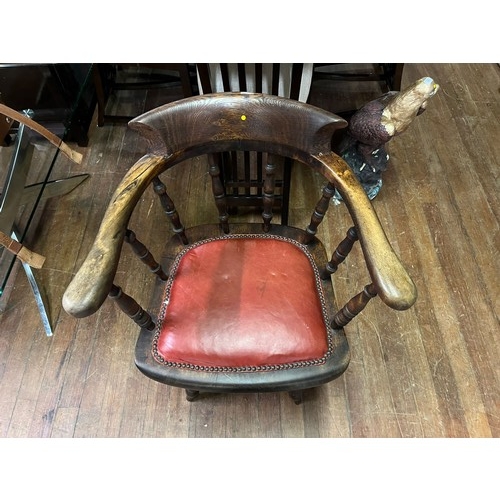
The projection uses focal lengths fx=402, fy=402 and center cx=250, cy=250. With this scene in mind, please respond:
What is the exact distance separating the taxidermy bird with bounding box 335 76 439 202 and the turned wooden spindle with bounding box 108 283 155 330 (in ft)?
3.76

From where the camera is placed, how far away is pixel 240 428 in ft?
4.30

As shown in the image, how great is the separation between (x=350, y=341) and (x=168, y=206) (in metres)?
0.85

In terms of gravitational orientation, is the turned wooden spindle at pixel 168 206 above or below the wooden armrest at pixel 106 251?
below

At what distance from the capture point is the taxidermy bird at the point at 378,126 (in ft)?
4.77

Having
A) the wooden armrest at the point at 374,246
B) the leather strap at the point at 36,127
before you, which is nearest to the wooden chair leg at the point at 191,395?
the wooden armrest at the point at 374,246

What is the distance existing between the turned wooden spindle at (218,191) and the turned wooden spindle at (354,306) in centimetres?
40

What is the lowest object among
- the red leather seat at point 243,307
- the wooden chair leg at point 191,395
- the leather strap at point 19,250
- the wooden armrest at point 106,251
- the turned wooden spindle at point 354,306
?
the wooden chair leg at point 191,395

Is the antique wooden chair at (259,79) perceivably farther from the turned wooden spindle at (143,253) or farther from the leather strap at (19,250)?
the leather strap at (19,250)

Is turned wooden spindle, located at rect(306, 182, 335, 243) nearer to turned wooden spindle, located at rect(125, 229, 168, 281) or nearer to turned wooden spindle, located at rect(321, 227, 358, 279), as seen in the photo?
turned wooden spindle, located at rect(321, 227, 358, 279)

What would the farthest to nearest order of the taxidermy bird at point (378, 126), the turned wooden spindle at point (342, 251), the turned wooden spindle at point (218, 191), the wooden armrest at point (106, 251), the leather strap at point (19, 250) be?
1. the taxidermy bird at point (378, 126)
2. the leather strap at point (19, 250)
3. the turned wooden spindle at point (218, 191)
4. the turned wooden spindle at point (342, 251)
5. the wooden armrest at point (106, 251)

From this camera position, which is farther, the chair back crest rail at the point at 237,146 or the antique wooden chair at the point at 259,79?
the antique wooden chair at the point at 259,79

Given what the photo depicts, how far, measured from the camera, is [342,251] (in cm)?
97

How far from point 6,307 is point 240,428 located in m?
0.99

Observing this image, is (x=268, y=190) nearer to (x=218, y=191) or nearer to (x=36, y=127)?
(x=218, y=191)
